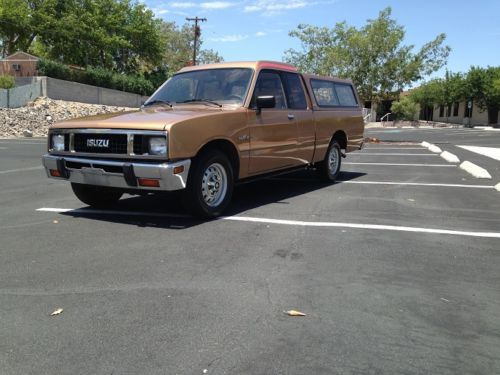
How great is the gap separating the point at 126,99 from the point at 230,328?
44.7 metres

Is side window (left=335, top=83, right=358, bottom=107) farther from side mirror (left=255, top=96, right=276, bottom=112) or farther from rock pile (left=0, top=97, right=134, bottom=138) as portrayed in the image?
rock pile (left=0, top=97, right=134, bottom=138)

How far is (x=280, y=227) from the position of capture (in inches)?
240

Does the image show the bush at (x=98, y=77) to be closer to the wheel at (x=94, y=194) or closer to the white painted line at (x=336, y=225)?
the wheel at (x=94, y=194)

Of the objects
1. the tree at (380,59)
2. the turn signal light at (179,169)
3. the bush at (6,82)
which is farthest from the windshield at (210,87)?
the bush at (6,82)

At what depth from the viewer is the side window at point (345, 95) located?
10.2 metres

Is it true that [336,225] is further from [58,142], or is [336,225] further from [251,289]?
[58,142]

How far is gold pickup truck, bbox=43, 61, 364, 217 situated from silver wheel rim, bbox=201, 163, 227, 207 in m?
0.01

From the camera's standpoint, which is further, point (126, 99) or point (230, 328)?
point (126, 99)

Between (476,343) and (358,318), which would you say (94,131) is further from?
(476,343)

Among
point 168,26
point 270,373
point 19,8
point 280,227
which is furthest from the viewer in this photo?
point 168,26

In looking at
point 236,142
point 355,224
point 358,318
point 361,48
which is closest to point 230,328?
point 358,318

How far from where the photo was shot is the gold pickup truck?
582 cm

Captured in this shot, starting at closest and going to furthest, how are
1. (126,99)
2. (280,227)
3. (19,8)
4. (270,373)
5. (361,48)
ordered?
(270,373) < (280,227) < (361,48) < (19,8) < (126,99)

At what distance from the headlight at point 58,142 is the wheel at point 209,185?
1.75 meters
